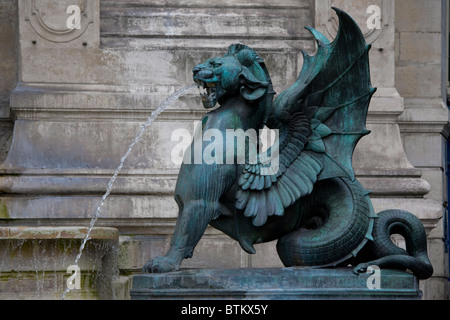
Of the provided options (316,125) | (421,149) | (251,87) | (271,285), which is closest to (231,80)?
(251,87)

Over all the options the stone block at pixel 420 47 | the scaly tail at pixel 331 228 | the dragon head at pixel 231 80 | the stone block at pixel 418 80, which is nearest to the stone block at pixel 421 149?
the stone block at pixel 418 80

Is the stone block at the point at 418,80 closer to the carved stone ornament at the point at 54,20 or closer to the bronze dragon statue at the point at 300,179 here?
the carved stone ornament at the point at 54,20

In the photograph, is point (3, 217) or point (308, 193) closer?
point (308, 193)

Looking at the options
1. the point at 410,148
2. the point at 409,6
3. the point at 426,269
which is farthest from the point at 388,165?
the point at 426,269

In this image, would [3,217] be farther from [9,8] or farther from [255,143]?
[255,143]

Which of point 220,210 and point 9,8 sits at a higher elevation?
point 9,8

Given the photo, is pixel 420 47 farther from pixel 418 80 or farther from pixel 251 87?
pixel 251 87

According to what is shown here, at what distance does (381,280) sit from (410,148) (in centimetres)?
502

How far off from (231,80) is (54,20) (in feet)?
13.6

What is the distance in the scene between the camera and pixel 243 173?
29.2 feet

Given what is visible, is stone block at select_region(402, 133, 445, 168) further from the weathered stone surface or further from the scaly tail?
the scaly tail
